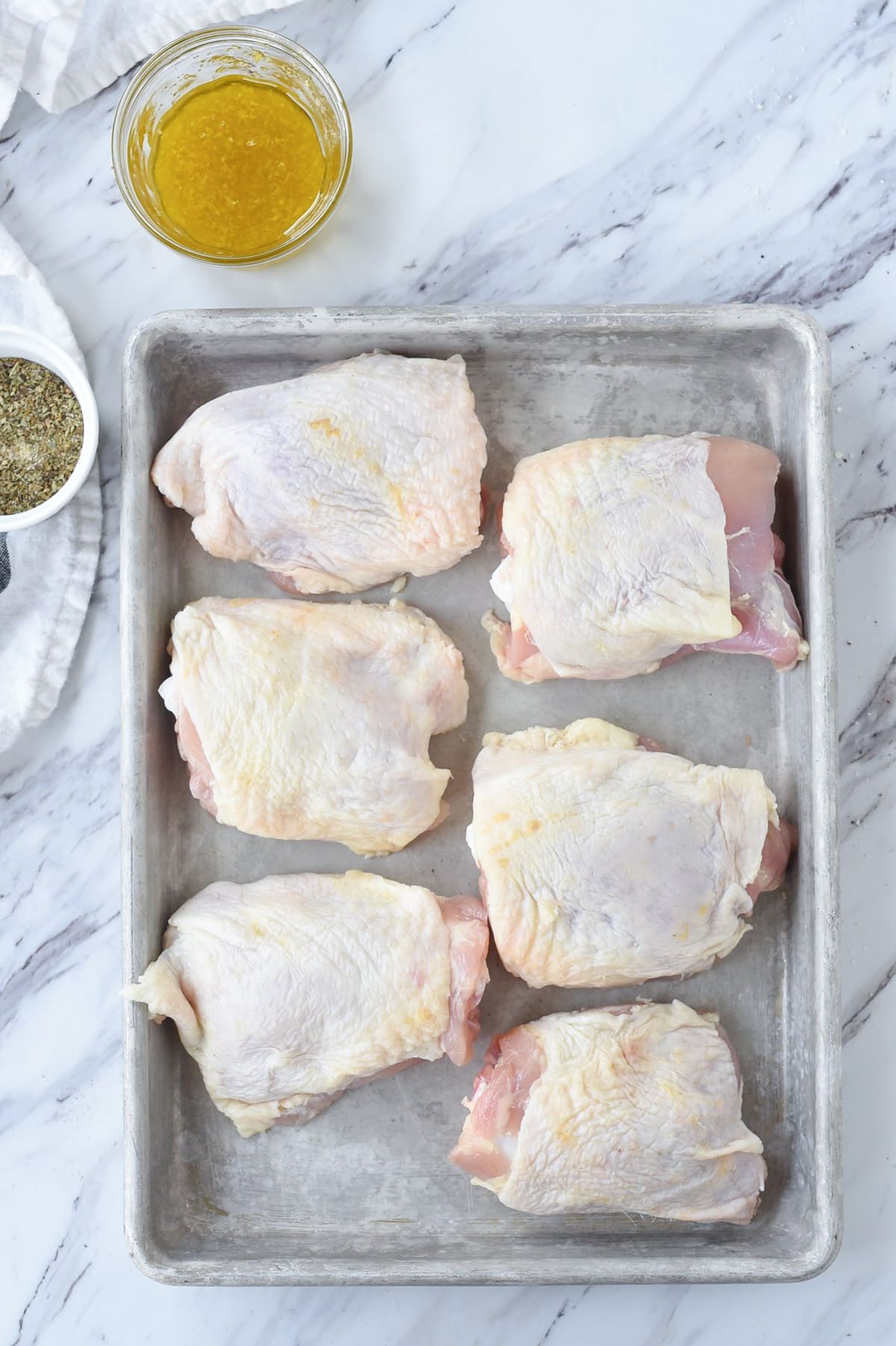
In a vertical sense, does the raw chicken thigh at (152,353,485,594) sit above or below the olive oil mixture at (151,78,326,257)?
below

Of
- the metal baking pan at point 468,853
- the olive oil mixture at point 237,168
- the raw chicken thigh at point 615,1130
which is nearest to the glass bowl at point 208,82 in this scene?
the olive oil mixture at point 237,168

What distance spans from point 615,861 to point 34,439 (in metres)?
1.23

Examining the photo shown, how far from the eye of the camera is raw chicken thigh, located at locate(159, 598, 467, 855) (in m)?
1.95

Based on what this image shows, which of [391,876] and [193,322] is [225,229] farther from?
[391,876]

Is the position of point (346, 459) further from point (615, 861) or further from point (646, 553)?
point (615, 861)

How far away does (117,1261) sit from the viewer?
2.17m

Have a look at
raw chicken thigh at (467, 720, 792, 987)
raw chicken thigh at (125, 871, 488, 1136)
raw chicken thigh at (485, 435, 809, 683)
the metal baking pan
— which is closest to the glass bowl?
the metal baking pan

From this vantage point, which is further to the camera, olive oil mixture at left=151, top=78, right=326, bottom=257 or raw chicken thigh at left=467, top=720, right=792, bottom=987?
olive oil mixture at left=151, top=78, right=326, bottom=257

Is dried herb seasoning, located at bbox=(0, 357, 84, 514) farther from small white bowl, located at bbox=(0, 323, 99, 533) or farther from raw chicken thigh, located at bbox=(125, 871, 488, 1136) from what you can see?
raw chicken thigh, located at bbox=(125, 871, 488, 1136)

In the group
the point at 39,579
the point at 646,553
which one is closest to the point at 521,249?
the point at 646,553

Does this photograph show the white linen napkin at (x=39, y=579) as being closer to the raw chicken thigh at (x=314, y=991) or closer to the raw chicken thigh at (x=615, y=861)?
the raw chicken thigh at (x=314, y=991)

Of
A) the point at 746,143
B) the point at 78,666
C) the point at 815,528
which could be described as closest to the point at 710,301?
the point at 746,143

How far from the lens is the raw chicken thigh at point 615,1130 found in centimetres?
192

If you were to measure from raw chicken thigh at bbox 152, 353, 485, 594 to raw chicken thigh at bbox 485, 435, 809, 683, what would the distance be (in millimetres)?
125
